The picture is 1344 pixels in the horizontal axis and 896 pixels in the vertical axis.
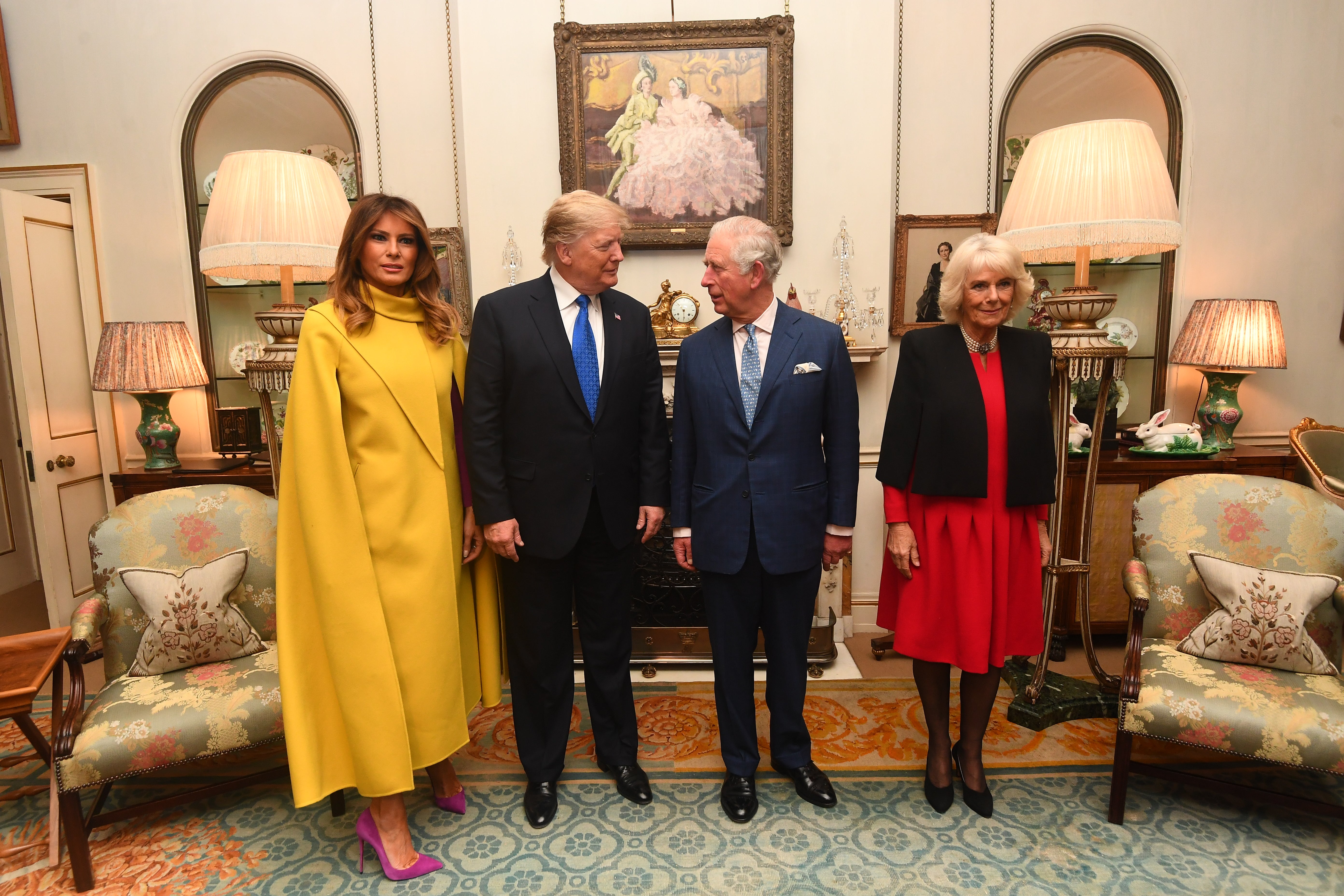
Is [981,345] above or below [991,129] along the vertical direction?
below

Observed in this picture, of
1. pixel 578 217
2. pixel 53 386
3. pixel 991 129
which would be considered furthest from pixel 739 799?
pixel 53 386

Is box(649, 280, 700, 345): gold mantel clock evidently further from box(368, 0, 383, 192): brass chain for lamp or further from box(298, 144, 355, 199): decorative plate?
box(298, 144, 355, 199): decorative plate

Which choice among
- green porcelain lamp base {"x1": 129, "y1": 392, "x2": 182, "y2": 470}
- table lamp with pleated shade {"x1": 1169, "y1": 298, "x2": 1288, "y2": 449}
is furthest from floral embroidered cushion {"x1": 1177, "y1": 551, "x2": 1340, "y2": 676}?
green porcelain lamp base {"x1": 129, "y1": 392, "x2": 182, "y2": 470}

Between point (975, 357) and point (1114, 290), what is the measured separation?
7.54 ft

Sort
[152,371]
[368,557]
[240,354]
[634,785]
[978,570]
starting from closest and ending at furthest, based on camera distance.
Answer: [368,557] → [978,570] → [634,785] → [152,371] → [240,354]

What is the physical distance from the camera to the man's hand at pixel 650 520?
2328 mm

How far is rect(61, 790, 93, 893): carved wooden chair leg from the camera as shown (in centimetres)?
201

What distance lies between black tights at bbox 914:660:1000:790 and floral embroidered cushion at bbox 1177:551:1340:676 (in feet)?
2.47

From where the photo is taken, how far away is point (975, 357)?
219 cm

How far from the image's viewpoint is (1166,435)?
3.43 m

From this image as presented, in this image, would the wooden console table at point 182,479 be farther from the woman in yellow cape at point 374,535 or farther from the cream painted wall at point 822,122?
the woman in yellow cape at point 374,535

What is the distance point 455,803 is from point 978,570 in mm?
1869

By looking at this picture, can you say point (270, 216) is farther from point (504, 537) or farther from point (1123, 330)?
point (1123, 330)

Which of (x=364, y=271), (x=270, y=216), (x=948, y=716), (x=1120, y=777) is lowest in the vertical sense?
(x=1120, y=777)
